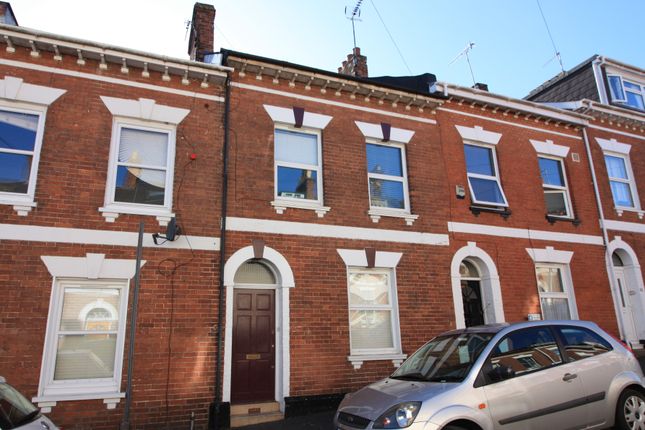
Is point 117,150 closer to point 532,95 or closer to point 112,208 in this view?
point 112,208

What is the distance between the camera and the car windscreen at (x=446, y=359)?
5232mm

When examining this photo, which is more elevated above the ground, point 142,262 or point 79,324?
point 142,262

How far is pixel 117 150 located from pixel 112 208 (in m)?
1.18

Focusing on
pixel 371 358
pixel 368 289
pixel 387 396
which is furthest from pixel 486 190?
pixel 387 396

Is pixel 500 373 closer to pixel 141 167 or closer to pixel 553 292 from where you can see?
pixel 141 167

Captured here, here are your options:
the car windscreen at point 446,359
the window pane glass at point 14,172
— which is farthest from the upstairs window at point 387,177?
the window pane glass at point 14,172

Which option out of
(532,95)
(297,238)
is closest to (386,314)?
(297,238)

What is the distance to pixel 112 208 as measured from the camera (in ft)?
26.2

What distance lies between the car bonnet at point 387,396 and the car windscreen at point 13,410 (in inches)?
128

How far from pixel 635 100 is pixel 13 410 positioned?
18.1 m

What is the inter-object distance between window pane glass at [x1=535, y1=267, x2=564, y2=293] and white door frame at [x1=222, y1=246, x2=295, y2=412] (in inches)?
260

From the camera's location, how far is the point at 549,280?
38.1 ft

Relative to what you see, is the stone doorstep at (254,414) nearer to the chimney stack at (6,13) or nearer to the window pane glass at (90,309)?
the window pane glass at (90,309)

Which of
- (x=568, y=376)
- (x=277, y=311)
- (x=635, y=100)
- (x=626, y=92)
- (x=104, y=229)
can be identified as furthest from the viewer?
(x=635, y=100)
